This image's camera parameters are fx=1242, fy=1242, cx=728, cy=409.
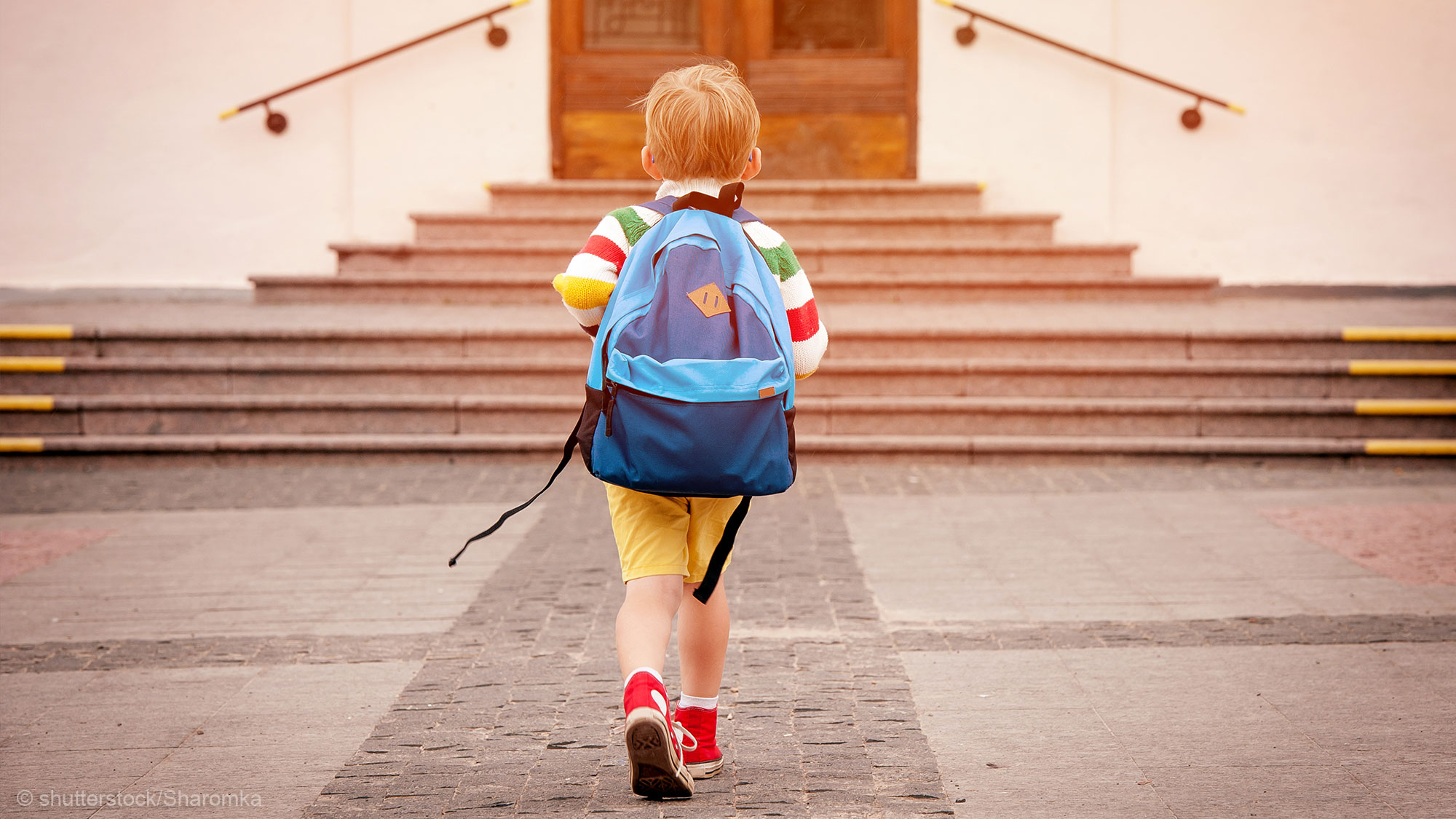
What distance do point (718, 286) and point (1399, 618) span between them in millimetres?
2908

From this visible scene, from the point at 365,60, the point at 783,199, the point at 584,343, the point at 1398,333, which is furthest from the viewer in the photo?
the point at 365,60

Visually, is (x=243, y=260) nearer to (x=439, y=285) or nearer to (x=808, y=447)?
(x=439, y=285)

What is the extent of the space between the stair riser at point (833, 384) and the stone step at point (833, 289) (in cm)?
141

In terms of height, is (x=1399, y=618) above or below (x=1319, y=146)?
below

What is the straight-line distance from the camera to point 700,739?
9.50 feet

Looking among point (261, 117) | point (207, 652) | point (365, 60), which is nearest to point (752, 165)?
point (207, 652)

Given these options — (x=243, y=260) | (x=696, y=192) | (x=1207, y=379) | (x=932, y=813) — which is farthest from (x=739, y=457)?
(x=243, y=260)

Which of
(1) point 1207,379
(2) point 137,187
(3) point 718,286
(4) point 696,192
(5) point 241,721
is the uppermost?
(2) point 137,187

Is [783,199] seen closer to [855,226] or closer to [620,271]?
[855,226]

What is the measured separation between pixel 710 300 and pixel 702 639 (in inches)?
31.1

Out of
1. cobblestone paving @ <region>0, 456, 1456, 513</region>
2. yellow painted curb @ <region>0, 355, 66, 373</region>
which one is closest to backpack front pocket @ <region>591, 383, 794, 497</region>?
cobblestone paving @ <region>0, 456, 1456, 513</region>

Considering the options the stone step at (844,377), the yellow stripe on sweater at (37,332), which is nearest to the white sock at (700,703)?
the stone step at (844,377)

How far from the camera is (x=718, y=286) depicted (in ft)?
8.48

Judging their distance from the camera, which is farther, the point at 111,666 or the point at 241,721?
the point at 111,666
